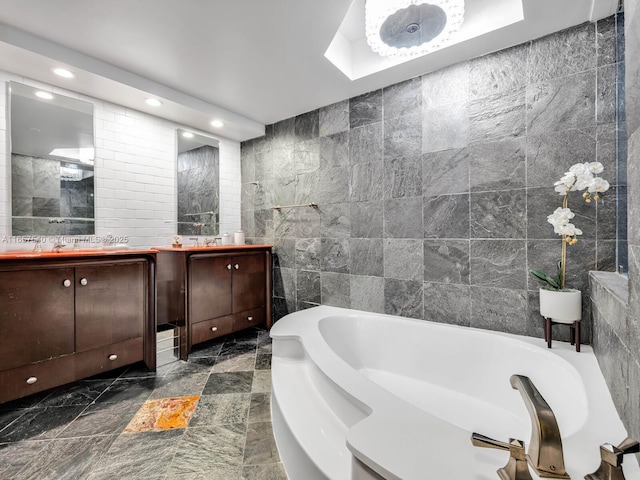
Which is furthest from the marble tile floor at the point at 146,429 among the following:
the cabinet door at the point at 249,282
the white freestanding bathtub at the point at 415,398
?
the cabinet door at the point at 249,282

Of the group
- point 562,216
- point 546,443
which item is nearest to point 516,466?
point 546,443

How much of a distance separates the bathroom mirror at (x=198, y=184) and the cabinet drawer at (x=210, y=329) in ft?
3.49

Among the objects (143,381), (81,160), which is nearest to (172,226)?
(81,160)

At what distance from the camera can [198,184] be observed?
3.19 metres

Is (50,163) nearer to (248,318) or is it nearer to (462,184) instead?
(248,318)

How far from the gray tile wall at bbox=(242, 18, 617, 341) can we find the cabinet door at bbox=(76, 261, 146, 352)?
147 cm

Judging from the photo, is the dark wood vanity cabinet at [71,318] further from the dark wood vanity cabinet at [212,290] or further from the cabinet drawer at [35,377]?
the dark wood vanity cabinet at [212,290]

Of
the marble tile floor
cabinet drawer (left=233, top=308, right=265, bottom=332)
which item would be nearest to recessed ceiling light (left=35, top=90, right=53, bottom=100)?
the marble tile floor

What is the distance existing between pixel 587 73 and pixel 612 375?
5.43 feet

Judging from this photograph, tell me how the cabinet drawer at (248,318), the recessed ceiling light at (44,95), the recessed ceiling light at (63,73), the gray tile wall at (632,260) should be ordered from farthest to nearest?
the cabinet drawer at (248,318) → the recessed ceiling light at (44,95) → the recessed ceiling light at (63,73) → the gray tile wall at (632,260)

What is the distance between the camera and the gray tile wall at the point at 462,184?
1655 millimetres

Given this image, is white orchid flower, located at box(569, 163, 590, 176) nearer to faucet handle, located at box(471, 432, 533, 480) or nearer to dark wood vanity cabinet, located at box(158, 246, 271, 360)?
faucet handle, located at box(471, 432, 533, 480)

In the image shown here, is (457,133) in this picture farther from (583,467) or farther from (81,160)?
(81,160)

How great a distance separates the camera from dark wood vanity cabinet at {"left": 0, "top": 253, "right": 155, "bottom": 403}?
1.62m
